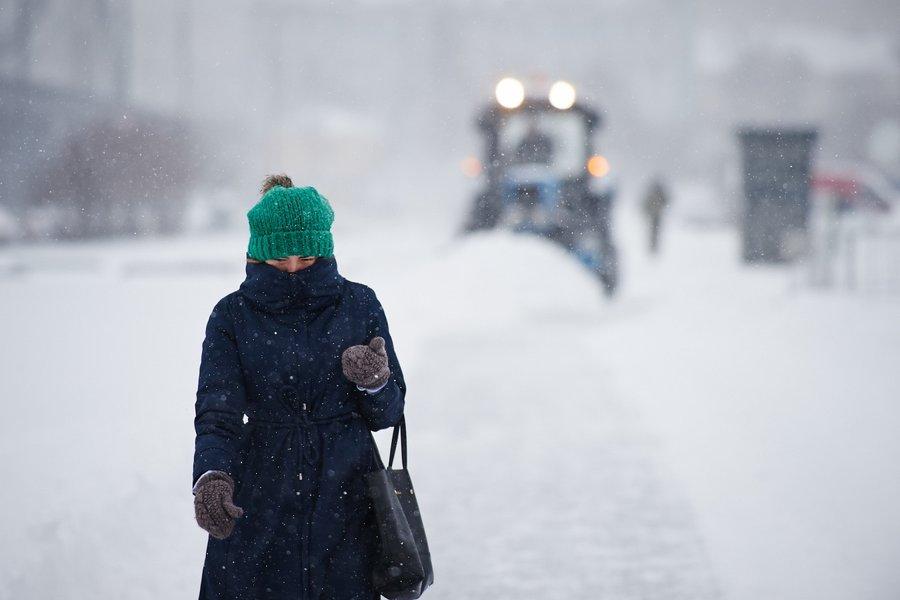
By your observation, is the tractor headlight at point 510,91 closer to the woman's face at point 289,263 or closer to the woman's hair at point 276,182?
the woman's hair at point 276,182

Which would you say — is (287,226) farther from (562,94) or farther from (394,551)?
(562,94)

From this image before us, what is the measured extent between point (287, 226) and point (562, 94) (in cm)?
1221

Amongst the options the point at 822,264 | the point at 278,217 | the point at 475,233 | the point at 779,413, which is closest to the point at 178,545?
the point at 278,217

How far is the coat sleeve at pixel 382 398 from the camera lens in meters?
2.41

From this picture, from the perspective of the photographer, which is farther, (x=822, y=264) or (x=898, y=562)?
(x=822, y=264)

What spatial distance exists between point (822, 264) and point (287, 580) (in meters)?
13.2

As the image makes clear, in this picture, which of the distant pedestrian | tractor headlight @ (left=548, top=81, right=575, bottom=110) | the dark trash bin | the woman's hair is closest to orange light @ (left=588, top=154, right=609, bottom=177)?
tractor headlight @ (left=548, top=81, right=575, bottom=110)

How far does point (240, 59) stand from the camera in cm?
9012

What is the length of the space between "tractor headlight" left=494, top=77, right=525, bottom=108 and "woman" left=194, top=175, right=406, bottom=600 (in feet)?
38.7

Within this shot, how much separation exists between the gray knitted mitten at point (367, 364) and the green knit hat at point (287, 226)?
260 millimetres

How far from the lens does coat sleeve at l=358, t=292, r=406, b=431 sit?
2.41 meters

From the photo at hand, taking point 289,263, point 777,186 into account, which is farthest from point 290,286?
point 777,186

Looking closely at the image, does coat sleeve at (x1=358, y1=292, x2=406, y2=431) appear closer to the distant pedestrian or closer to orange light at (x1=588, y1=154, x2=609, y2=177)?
orange light at (x1=588, y1=154, x2=609, y2=177)

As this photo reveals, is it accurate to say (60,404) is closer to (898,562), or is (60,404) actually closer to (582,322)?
(898,562)
